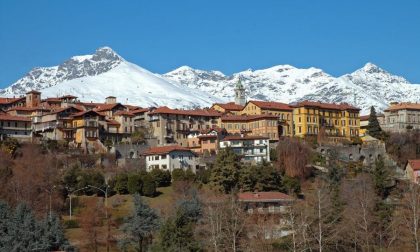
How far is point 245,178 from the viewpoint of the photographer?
8075 centimetres

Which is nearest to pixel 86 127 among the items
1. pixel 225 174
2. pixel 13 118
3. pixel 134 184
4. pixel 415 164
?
pixel 13 118

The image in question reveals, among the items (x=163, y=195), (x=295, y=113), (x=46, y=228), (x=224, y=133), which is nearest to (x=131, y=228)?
(x=46, y=228)

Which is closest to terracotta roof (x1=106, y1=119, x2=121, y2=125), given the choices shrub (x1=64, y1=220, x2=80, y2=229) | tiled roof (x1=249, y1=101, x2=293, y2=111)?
tiled roof (x1=249, y1=101, x2=293, y2=111)

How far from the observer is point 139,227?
6188 cm

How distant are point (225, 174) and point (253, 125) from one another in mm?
29816

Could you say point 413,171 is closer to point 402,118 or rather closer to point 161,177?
point 161,177

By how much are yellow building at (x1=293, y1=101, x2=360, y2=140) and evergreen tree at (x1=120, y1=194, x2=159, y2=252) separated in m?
52.0

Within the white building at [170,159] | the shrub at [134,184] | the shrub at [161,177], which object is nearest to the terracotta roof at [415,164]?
the white building at [170,159]

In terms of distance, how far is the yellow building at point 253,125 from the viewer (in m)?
108

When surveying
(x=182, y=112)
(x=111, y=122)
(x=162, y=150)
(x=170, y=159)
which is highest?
(x=182, y=112)

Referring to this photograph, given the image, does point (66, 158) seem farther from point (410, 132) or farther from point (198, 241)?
→ point (410, 132)

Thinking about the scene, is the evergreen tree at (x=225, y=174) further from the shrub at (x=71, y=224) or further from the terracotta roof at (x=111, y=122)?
the terracotta roof at (x=111, y=122)

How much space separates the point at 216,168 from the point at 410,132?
41997 millimetres

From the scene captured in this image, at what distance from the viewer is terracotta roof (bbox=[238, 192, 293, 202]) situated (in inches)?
2953
